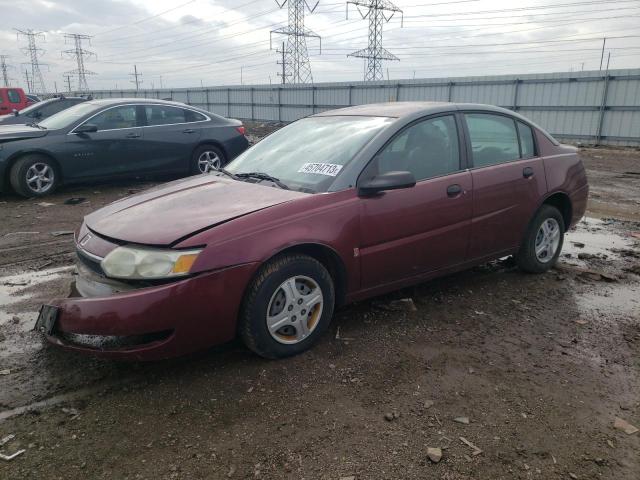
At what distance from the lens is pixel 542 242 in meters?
4.96

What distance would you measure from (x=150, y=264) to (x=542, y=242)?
12.1ft

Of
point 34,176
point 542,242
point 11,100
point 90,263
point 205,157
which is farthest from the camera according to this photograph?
point 11,100

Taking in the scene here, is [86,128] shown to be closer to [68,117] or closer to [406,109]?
[68,117]

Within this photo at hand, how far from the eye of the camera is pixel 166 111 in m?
9.48

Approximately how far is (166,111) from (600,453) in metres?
8.74

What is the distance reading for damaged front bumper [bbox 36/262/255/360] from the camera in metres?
2.82

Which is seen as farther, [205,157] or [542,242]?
[205,157]

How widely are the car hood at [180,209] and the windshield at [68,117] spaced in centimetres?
557

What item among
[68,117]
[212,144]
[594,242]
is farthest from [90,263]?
[212,144]

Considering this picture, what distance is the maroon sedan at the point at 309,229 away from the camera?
2908 mm

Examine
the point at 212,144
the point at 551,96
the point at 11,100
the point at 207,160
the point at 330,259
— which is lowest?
the point at 207,160

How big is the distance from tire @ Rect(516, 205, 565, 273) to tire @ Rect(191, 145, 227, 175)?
635cm

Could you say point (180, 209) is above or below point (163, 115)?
below

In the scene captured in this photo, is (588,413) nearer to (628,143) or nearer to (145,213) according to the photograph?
(145,213)
